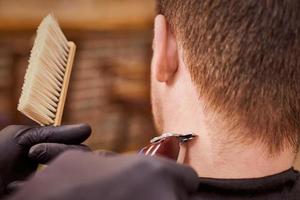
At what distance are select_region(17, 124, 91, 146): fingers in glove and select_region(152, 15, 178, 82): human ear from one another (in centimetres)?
25

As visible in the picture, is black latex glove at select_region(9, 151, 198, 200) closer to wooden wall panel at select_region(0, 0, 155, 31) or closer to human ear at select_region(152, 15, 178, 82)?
human ear at select_region(152, 15, 178, 82)

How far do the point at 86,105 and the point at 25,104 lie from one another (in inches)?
117

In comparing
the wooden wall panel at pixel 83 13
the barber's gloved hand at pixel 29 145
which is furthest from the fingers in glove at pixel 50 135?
the wooden wall panel at pixel 83 13

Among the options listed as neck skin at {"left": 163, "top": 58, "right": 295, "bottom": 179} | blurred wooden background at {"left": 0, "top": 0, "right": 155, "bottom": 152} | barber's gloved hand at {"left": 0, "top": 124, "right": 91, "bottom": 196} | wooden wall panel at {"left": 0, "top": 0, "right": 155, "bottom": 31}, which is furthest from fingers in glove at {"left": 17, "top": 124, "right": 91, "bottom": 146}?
wooden wall panel at {"left": 0, "top": 0, "right": 155, "bottom": 31}

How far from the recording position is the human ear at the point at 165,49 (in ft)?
3.05

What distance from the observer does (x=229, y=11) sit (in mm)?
856

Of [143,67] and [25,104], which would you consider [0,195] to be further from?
[143,67]

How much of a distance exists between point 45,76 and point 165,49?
1.04ft

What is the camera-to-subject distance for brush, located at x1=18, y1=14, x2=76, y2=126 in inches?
41.5

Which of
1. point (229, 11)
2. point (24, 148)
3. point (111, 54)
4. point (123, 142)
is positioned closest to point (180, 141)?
point (229, 11)

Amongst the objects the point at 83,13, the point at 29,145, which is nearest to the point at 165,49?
the point at 29,145

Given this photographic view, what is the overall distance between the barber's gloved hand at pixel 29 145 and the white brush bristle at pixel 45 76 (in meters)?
0.04

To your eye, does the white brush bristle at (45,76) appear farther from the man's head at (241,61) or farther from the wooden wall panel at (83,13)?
the wooden wall panel at (83,13)

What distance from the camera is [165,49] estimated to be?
930mm
